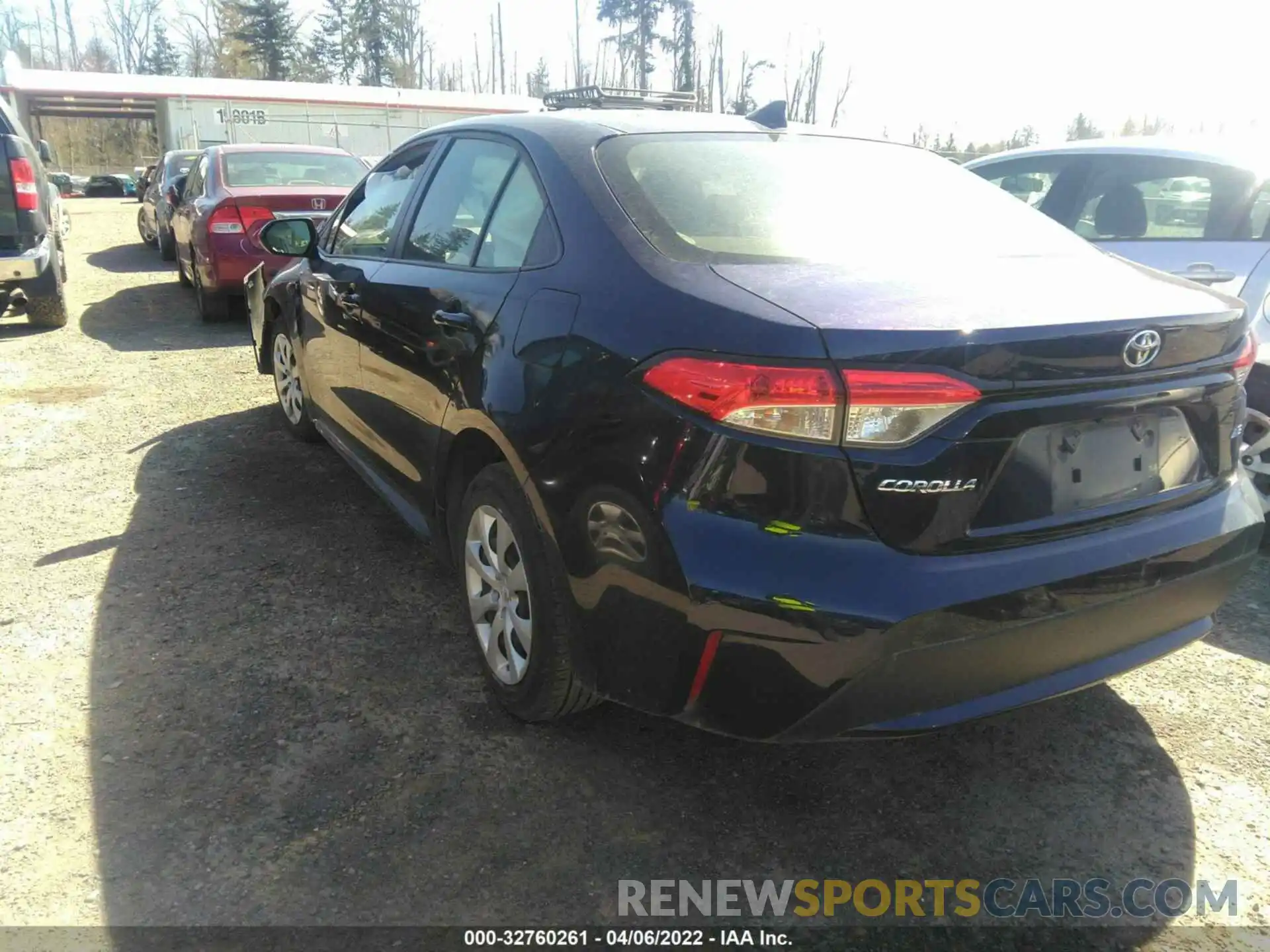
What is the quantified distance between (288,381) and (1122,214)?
441 centimetres

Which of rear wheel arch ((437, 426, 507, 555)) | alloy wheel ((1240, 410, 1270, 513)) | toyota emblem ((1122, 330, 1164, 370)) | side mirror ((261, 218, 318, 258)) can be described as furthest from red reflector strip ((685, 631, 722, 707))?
side mirror ((261, 218, 318, 258))

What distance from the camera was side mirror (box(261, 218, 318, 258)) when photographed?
4.29 metres

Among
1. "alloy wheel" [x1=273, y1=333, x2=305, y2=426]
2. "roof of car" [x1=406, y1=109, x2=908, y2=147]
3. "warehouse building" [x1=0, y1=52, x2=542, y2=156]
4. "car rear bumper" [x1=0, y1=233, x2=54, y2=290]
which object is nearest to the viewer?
"roof of car" [x1=406, y1=109, x2=908, y2=147]

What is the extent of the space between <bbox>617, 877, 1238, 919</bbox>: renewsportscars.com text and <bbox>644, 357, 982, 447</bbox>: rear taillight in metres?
1.06

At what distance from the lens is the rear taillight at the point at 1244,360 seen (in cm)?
235

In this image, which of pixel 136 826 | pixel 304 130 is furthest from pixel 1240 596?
pixel 304 130

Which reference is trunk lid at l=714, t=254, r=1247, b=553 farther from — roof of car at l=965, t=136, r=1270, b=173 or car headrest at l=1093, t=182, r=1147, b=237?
car headrest at l=1093, t=182, r=1147, b=237

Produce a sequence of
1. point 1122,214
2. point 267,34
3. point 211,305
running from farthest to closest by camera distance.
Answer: point 267,34 < point 211,305 < point 1122,214

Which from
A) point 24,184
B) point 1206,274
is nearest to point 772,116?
point 1206,274

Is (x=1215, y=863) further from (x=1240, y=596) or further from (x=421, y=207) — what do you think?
(x=421, y=207)

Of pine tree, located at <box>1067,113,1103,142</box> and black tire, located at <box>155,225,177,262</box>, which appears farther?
pine tree, located at <box>1067,113,1103,142</box>

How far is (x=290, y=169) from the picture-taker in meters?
9.25

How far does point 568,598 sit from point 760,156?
144 cm

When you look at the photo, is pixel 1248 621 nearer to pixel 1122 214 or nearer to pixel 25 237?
pixel 1122 214
